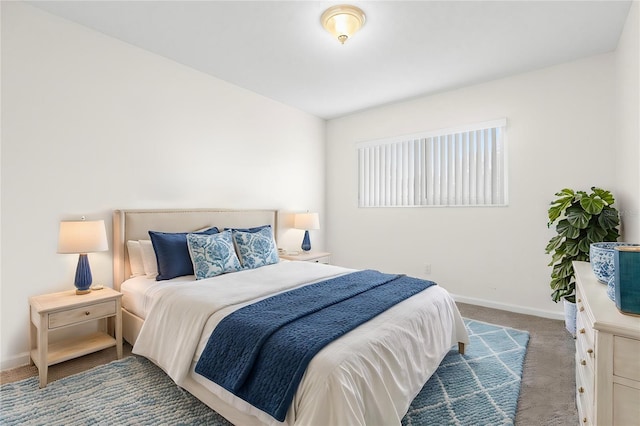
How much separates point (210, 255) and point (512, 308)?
133 inches

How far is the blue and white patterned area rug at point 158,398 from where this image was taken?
5.67 ft

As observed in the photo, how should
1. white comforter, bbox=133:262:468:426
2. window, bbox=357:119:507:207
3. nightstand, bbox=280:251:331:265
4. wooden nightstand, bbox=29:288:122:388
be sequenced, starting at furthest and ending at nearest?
1. nightstand, bbox=280:251:331:265
2. window, bbox=357:119:507:207
3. wooden nightstand, bbox=29:288:122:388
4. white comforter, bbox=133:262:468:426

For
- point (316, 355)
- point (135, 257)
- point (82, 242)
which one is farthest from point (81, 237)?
point (316, 355)

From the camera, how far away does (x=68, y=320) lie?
2.16 m

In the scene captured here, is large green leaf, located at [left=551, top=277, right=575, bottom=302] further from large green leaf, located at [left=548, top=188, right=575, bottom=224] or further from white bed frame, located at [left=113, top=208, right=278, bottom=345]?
white bed frame, located at [left=113, top=208, right=278, bottom=345]

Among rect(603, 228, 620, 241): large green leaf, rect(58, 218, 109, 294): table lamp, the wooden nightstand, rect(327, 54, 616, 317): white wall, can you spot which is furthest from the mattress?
rect(603, 228, 620, 241): large green leaf

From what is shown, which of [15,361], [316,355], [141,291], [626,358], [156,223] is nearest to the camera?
[626,358]

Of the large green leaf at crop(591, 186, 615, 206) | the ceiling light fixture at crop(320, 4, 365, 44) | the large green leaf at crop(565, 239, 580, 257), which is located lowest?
the large green leaf at crop(565, 239, 580, 257)

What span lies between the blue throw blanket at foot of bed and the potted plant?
174 centimetres

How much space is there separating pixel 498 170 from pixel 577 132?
793 mm

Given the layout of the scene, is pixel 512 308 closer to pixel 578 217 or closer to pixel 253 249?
pixel 578 217

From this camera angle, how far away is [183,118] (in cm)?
331

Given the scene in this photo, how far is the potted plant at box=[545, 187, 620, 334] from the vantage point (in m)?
2.58

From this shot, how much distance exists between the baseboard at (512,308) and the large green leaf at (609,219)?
1.19 meters
